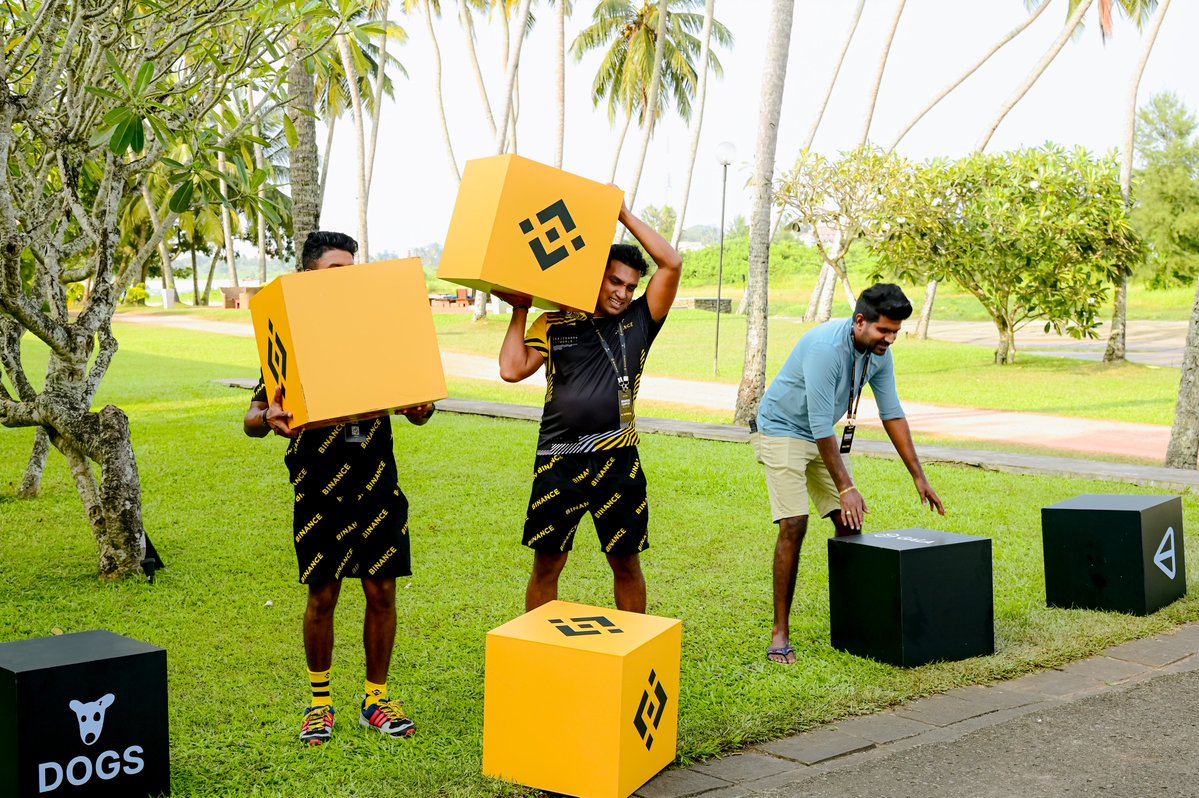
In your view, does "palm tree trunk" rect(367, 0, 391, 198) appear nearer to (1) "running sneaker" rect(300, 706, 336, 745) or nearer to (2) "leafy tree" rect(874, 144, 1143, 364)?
(2) "leafy tree" rect(874, 144, 1143, 364)

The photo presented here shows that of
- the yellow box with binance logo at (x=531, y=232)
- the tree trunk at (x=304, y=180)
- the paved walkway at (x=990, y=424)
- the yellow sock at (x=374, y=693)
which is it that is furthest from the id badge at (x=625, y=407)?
the paved walkway at (x=990, y=424)

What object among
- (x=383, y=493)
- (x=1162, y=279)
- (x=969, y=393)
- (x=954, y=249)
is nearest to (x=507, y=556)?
(x=383, y=493)

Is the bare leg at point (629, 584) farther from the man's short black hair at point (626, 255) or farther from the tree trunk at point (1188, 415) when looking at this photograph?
the tree trunk at point (1188, 415)

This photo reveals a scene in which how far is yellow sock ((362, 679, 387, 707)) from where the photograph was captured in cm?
414

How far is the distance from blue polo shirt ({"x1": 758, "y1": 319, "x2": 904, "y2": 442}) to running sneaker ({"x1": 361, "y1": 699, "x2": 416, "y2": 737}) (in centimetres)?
206

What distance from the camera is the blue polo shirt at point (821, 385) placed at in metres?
4.88

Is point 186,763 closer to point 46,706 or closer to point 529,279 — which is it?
point 46,706

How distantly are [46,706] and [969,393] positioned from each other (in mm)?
17464

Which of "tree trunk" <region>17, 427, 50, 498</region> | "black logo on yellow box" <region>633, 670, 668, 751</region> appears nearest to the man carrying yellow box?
"black logo on yellow box" <region>633, 670, 668, 751</region>

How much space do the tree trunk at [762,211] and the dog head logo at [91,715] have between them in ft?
34.4

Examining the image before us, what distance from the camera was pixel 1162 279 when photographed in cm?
4528

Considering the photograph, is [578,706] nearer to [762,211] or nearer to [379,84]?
[762,211]

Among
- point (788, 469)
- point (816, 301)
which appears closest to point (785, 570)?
point (788, 469)

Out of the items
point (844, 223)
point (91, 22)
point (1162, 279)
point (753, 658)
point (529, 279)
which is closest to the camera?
point (529, 279)
